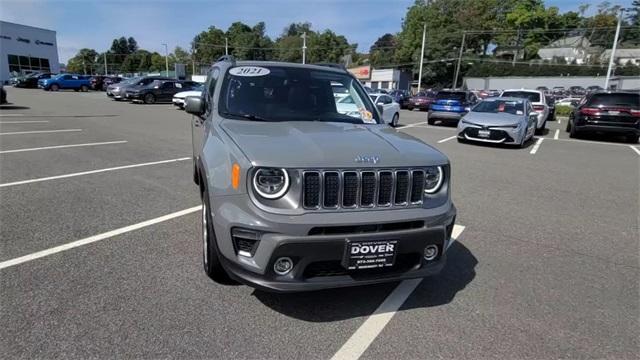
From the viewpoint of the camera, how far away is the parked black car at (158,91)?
25172 mm

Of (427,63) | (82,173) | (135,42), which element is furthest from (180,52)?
(82,173)

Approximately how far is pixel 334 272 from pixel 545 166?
8.51m

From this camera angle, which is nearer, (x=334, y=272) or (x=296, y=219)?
(x=296, y=219)

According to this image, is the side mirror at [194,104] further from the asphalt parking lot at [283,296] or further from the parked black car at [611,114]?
the parked black car at [611,114]

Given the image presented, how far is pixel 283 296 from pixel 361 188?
118 centimetres

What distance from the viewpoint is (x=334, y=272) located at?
2738mm

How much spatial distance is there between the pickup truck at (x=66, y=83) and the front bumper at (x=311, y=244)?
40.3 m

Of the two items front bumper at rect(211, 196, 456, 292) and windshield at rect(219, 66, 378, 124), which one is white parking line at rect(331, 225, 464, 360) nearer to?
front bumper at rect(211, 196, 456, 292)

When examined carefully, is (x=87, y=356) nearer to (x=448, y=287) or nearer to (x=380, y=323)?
(x=380, y=323)

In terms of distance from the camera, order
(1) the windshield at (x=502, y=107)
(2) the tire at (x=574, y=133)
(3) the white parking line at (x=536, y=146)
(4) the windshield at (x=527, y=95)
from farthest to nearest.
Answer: (4) the windshield at (x=527, y=95), (2) the tire at (x=574, y=133), (1) the windshield at (x=502, y=107), (3) the white parking line at (x=536, y=146)

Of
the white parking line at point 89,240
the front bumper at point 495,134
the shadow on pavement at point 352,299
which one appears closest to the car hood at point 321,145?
the shadow on pavement at point 352,299

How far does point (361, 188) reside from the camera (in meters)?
2.73

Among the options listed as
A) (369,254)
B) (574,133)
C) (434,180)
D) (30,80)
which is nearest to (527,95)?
(574,133)

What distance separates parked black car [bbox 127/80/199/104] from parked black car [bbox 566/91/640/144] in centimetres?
2163
